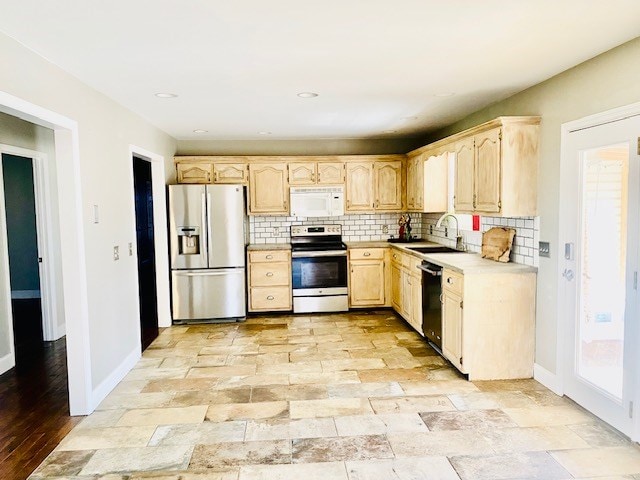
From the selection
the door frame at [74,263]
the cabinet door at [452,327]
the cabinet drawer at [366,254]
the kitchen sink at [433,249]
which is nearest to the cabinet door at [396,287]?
the cabinet drawer at [366,254]

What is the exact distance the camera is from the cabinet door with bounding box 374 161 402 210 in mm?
6219

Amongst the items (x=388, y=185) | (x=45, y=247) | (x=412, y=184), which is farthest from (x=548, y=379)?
(x=45, y=247)

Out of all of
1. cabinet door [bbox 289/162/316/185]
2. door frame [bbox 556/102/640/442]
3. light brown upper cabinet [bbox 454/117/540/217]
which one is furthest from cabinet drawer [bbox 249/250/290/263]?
door frame [bbox 556/102/640/442]

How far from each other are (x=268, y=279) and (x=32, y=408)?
9.93 ft

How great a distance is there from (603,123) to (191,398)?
11.3ft

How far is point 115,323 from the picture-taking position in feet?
12.5

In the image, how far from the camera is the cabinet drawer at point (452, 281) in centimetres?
374

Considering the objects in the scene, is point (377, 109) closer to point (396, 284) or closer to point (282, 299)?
point (396, 284)

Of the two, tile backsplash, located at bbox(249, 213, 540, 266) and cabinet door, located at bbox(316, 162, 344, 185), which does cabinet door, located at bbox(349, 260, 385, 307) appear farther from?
cabinet door, located at bbox(316, 162, 344, 185)

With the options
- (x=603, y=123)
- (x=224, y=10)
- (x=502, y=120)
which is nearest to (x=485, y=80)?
(x=502, y=120)

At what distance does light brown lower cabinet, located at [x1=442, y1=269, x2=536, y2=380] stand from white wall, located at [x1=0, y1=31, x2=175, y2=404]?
285 centimetres

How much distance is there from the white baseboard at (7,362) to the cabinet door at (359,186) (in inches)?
161

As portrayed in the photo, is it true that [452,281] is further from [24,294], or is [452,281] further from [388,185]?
[24,294]

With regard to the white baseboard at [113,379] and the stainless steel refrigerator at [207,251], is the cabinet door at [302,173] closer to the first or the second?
the stainless steel refrigerator at [207,251]
